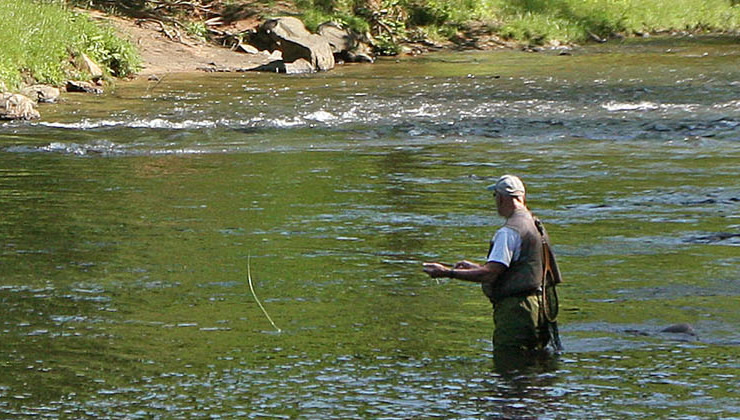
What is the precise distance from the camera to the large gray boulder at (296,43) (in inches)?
1185

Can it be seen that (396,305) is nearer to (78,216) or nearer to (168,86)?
(78,216)

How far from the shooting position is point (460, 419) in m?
7.39

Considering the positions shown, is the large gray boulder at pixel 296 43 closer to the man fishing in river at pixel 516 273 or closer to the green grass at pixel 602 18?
the green grass at pixel 602 18

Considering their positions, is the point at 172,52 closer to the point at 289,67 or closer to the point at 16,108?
the point at 289,67

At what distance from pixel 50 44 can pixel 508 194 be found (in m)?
18.9

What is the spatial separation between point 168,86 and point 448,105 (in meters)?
5.85

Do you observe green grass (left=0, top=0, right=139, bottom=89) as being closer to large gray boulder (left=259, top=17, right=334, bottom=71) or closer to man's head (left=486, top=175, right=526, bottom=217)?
large gray boulder (left=259, top=17, right=334, bottom=71)

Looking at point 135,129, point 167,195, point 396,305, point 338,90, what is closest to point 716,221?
point 396,305

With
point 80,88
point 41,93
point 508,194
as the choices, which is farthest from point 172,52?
point 508,194

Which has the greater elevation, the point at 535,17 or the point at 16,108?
the point at 535,17

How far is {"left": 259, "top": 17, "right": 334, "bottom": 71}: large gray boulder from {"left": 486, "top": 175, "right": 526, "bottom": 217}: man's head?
72.2ft

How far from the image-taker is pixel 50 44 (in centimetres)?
2547

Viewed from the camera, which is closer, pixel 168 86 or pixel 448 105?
pixel 448 105

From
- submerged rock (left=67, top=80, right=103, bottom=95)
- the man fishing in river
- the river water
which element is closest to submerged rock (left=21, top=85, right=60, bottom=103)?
the river water
